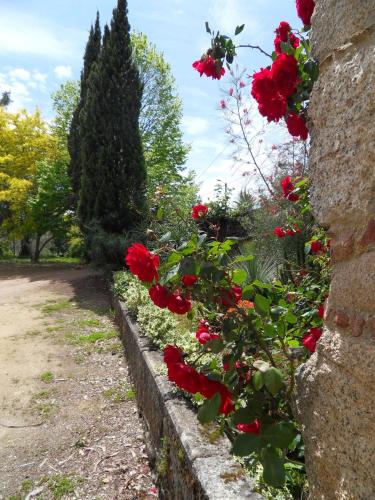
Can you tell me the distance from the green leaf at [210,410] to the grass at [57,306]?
6.48 m

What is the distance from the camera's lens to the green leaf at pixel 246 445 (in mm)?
1136

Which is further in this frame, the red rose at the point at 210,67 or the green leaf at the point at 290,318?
the red rose at the point at 210,67

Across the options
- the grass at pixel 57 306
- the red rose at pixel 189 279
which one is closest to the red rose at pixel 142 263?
the red rose at pixel 189 279

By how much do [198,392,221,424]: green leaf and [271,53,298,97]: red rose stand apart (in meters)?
1.07

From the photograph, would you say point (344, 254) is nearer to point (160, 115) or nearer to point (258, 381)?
point (258, 381)

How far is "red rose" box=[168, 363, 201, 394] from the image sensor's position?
131cm

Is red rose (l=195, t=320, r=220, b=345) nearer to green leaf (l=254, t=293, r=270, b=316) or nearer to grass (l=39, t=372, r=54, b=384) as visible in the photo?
green leaf (l=254, t=293, r=270, b=316)

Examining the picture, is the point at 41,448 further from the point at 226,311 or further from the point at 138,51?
the point at 138,51

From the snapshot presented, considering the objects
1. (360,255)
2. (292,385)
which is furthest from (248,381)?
(360,255)

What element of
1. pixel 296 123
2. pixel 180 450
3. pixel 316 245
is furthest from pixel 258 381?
pixel 316 245

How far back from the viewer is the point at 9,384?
4195 mm

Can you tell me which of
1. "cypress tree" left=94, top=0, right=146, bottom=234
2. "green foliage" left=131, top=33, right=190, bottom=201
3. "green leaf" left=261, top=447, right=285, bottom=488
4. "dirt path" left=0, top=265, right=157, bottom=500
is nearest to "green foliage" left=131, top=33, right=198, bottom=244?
"green foliage" left=131, top=33, right=190, bottom=201

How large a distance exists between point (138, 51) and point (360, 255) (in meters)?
18.5

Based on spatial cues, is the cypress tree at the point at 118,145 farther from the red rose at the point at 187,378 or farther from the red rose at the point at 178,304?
the red rose at the point at 187,378
